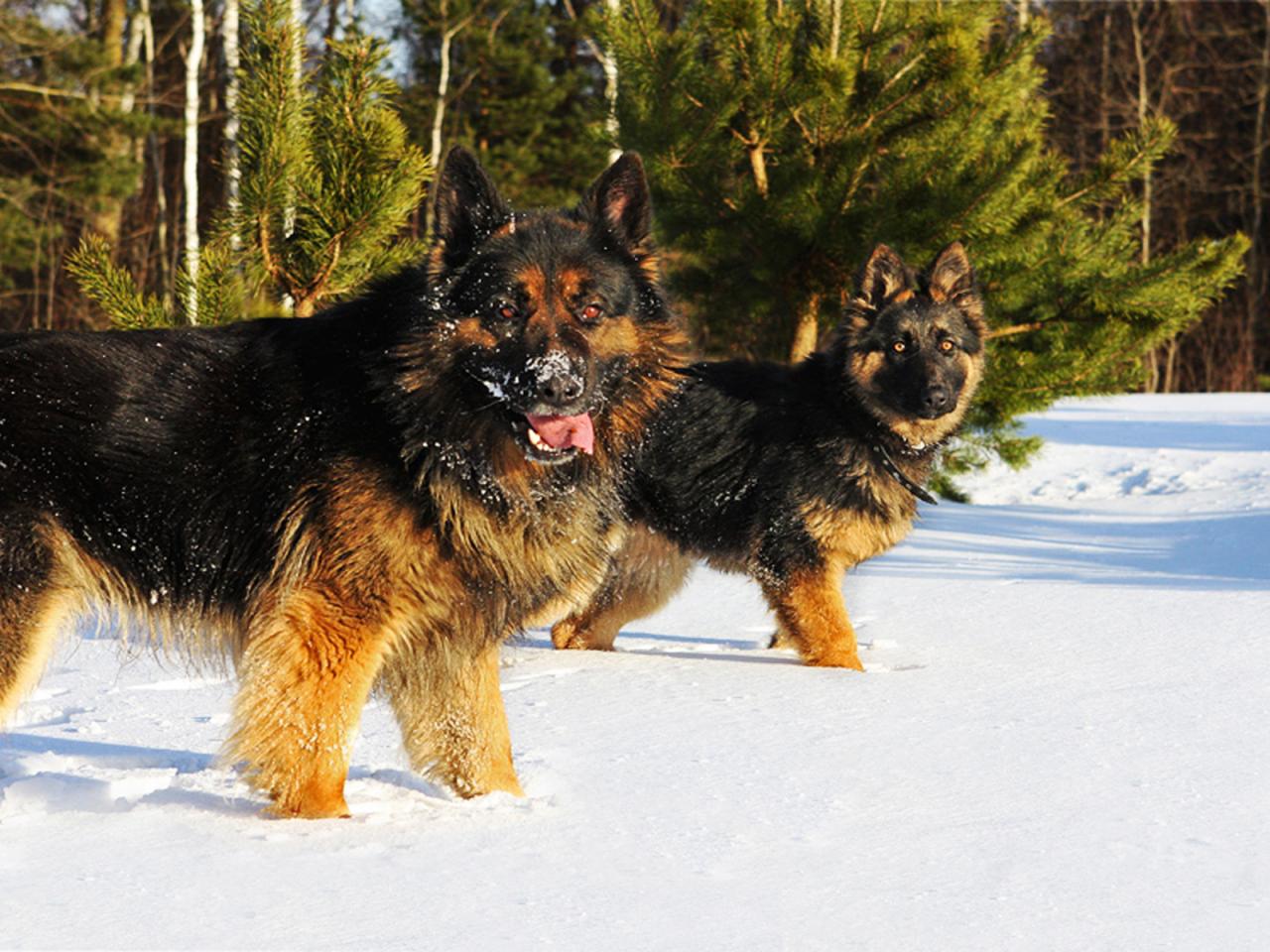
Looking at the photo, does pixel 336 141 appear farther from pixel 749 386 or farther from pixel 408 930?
pixel 408 930

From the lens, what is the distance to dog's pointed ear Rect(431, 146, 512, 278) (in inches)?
138

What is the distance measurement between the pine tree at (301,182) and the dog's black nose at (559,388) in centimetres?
338

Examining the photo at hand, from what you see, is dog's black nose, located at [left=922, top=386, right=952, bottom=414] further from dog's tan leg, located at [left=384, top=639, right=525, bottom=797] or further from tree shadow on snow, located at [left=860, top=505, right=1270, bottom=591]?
dog's tan leg, located at [left=384, top=639, right=525, bottom=797]

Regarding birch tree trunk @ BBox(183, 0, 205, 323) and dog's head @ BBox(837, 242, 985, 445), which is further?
birch tree trunk @ BBox(183, 0, 205, 323)

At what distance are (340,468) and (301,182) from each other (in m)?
3.36

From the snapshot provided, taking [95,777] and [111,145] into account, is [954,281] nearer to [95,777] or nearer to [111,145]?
→ [95,777]

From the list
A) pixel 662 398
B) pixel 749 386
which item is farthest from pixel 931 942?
pixel 749 386

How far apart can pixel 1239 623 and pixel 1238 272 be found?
14.4 ft

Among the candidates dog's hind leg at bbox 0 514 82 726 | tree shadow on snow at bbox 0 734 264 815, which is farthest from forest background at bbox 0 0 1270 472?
dog's hind leg at bbox 0 514 82 726

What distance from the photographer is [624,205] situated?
12.0 ft

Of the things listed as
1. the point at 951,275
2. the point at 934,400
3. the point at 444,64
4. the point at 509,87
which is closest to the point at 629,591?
the point at 934,400

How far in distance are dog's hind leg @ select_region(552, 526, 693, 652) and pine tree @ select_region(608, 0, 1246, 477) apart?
321 centimetres

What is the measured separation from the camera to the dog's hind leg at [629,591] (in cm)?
625

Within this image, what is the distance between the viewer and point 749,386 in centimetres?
661
